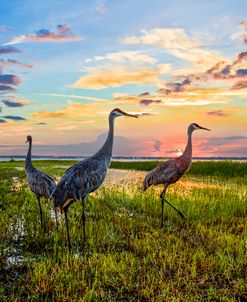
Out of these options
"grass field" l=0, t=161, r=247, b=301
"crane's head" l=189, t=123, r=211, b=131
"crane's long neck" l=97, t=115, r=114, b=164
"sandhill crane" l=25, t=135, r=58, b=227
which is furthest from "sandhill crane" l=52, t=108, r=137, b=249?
"crane's head" l=189, t=123, r=211, b=131

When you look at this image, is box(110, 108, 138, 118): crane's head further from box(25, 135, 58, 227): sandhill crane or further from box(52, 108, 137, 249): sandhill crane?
box(25, 135, 58, 227): sandhill crane

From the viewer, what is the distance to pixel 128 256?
6539mm

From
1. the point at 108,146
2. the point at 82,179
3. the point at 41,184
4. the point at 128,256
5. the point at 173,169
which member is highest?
the point at 108,146

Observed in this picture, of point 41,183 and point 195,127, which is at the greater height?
point 195,127

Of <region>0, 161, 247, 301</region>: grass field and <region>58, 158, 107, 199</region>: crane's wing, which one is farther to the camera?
<region>58, 158, 107, 199</region>: crane's wing

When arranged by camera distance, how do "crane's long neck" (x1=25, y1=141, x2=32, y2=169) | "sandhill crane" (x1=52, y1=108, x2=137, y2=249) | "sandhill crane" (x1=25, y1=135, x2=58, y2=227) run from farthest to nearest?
"crane's long neck" (x1=25, y1=141, x2=32, y2=169) < "sandhill crane" (x1=25, y1=135, x2=58, y2=227) < "sandhill crane" (x1=52, y1=108, x2=137, y2=249)

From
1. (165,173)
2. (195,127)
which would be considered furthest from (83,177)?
(195,127)

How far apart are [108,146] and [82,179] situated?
1001 mm

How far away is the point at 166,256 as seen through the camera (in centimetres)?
657

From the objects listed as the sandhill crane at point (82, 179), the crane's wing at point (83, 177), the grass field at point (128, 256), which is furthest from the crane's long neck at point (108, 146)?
the grass field at point (128, 256)

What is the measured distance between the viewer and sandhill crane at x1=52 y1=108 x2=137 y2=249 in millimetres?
7624

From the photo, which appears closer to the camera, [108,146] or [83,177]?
[83,177]

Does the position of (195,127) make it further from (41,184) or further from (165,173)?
(41,184)

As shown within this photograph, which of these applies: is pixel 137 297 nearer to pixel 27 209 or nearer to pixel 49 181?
pixel 49 181
